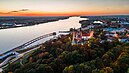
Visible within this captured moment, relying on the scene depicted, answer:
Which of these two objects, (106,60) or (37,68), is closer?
(37,68)

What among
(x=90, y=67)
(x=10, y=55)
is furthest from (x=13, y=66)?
(x=10, y=55)

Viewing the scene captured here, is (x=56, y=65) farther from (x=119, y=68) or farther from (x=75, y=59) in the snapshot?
(x=119, y=68)

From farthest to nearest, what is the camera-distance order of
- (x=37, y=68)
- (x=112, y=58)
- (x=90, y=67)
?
(x=112, y=58)
(x=37, y=68)
(x=90, y=67)

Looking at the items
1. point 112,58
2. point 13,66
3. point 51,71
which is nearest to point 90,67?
point 51,71

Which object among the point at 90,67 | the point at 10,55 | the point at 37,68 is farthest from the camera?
the point at 10,55

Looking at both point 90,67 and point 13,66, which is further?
point 13,66

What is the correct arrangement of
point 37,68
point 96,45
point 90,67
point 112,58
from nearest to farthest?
point 90,67 < point 37,68 < point 112,58 < point 96,45

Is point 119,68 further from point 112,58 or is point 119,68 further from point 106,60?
point 112,58

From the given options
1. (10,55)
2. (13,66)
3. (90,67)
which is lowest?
(10,55)

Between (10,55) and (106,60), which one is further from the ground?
(106,60)
